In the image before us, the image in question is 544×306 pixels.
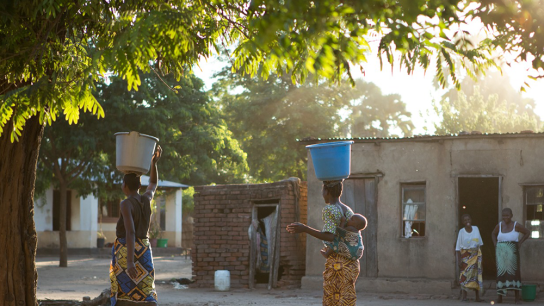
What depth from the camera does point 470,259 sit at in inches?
542

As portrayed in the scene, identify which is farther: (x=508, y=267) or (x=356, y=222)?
(x=508, y=267)

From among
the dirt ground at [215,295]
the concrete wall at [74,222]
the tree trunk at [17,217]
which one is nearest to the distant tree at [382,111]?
the concrete wall at [74,222]

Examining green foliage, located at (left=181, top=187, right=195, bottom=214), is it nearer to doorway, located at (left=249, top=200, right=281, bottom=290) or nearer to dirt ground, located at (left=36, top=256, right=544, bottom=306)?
dirt ground, located at (left=36, top=256, right=544, bottom=306)

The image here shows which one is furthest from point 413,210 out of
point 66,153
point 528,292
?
point 66,153

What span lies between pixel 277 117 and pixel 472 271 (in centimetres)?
2102

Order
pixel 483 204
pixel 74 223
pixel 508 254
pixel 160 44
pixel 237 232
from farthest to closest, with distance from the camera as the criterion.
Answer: pixel 74 223
pixel 483 204
pixel 237 232
pixel 508 254
pixel 160 44

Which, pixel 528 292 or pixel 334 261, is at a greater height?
pixel 334 261

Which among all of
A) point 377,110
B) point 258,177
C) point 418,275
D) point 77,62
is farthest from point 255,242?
point 377,110

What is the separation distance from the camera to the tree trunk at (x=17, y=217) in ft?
25.3

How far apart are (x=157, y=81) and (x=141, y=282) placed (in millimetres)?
17440

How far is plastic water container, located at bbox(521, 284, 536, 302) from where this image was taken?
13.7 m

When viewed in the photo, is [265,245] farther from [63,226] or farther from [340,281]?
[340,281]

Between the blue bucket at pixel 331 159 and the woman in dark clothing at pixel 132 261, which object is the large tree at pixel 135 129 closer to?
the blue bucket at pixel 331 159

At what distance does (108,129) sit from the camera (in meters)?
22.2
